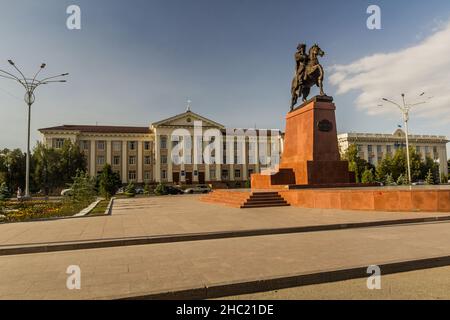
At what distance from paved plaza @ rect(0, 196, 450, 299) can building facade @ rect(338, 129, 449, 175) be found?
64928mm

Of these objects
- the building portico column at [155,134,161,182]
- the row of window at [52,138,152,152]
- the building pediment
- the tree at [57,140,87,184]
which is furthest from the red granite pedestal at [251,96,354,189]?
the row of window at [52,138,152,152]

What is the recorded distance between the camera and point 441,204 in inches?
478

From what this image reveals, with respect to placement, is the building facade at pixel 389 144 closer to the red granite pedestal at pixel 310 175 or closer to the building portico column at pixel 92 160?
the building portico column at pixel 92 160

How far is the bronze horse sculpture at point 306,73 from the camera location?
18.5 m

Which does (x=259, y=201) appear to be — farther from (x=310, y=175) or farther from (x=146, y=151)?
(x=146, y=151)

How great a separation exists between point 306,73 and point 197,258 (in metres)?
15.7

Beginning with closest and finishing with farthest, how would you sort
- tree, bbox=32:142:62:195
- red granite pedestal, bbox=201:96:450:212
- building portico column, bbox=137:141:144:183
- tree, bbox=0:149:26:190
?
red granite pedestal, bbox=201:96:450:212, tree, bbox=0:149:26:190, tree, bbox=32:142:62:195, building portico column, bbox=137:141:144:183

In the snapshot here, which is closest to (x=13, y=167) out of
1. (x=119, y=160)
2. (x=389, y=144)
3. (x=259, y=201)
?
(x=119, y=160)

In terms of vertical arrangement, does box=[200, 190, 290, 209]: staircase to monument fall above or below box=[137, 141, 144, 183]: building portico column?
below

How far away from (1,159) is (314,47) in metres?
46.3

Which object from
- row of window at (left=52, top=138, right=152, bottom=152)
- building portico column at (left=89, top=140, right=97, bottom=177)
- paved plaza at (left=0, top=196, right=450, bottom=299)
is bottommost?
paved plaza at (left=0, top=196, right=450, bottom=299)

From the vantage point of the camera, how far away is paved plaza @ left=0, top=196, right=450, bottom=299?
4.41 m

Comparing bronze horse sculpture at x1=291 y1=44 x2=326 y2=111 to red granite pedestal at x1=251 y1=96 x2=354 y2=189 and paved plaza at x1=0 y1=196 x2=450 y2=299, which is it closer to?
red granite pedestal at x1=251 y1=96 x2=354 y2=189
